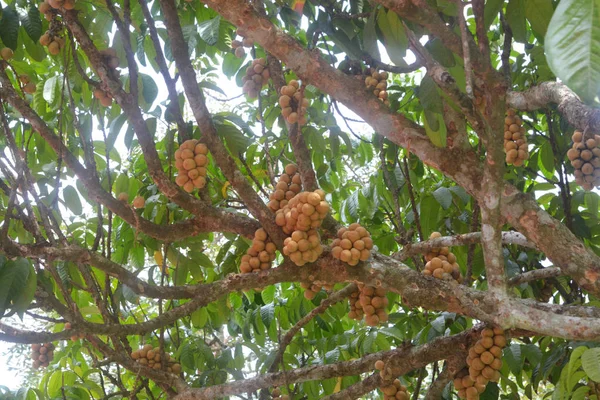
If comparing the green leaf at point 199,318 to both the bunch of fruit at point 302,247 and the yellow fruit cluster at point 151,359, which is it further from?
the bunch of fruit at point 302,247

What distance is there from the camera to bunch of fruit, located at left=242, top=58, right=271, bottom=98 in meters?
2.33

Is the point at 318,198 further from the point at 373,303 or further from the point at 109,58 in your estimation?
the point at 109,58

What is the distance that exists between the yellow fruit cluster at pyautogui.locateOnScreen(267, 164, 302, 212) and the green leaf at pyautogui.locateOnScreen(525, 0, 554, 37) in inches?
35.2

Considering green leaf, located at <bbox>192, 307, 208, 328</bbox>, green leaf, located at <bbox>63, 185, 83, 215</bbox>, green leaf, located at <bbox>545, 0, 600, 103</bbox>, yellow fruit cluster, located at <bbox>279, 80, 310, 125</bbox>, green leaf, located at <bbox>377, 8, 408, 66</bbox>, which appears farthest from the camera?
green leaf, located at <bbox>192, 307, 208, 328</bbox>

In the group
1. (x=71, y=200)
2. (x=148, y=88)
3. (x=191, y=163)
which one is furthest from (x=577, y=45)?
(x=71, y=200)

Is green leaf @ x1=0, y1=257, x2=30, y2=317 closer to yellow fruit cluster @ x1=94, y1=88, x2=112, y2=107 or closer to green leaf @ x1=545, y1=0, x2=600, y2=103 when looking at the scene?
yellow fruit cluster @ x1=94, y1=88, x2=112, y2=107

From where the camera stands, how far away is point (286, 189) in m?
2.06

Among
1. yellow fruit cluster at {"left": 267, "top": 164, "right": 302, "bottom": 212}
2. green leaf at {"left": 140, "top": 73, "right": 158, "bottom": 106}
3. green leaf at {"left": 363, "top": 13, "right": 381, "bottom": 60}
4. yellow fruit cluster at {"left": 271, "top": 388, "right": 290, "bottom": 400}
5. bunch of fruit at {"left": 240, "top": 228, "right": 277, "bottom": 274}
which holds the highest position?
green leaf at {"left": 140, "top": 73, "right": 158, "bottom": 106}

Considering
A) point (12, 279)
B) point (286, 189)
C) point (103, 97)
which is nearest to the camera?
point (12, 279)

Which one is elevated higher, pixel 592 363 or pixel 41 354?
Result: pixel 41 354

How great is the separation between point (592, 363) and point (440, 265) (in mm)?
650

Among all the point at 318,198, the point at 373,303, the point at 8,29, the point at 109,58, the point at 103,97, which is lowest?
the point at 373,303

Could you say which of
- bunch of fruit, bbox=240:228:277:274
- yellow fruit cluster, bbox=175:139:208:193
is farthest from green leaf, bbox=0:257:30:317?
bunch of fruit, bbox=240:228:277:274

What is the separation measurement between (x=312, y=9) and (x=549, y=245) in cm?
129
